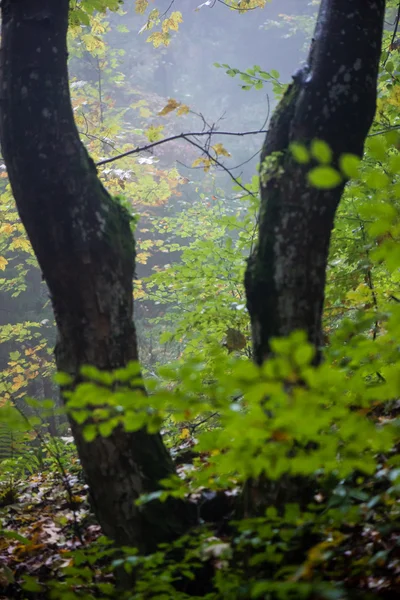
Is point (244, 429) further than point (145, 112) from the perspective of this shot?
No

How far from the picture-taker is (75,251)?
2312mm

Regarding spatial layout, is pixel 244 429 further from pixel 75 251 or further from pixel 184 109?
pixel 184 109

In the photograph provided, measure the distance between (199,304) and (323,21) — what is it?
214 cm

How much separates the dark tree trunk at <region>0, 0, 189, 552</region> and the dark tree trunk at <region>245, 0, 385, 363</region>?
0.69m

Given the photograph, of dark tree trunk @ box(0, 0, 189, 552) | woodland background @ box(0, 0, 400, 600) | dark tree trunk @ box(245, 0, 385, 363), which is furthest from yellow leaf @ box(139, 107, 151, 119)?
dark tree trunk @ box(245, 0, 385, 363)

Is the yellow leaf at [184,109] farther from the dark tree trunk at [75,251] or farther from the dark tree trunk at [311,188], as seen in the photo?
the dark tree trunk at [311,188]

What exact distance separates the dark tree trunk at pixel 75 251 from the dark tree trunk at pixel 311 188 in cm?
69

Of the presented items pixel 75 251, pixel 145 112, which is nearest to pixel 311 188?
pixel 75 251

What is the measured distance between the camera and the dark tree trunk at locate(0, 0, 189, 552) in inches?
89.4

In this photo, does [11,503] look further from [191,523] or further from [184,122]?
[184,122]

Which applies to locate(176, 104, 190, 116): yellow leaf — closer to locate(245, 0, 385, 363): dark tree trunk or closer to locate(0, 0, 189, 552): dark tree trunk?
locate(0, 0, 189, 552): dark tree trunk

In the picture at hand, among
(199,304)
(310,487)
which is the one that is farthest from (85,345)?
(199,304)

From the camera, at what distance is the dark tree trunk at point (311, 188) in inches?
83.9

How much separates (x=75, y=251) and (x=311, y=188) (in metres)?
1.13
